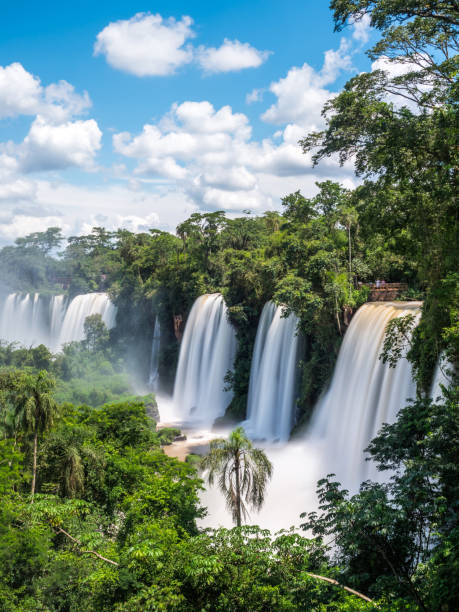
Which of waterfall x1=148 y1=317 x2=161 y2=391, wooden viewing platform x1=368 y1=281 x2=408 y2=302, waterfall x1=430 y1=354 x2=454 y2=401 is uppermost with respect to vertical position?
wooden viewing platform x1=368 y1=281 x2=408 y2=302

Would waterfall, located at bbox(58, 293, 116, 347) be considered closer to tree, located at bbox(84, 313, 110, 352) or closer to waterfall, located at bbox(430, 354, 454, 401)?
tree, located at bbox(84, 313, 110, 352)

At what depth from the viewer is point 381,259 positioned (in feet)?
79.2

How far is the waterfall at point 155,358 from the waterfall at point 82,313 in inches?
328

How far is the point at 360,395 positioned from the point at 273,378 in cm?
823

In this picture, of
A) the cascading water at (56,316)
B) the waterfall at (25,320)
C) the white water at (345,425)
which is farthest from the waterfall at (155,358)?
the waterfall at (25,320)

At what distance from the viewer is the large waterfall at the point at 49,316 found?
5134 cm

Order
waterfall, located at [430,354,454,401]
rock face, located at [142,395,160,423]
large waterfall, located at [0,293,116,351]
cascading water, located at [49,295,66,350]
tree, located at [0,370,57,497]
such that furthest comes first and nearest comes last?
cascading water, located at [49,295,66,350] < large waterfall, located at [0,293,116,351] < rock face, located at [142,395,160,423] < tree, located at [0,370,57,497] < waterfall, located at [430,354,454,401]

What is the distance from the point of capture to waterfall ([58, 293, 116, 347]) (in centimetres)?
4894

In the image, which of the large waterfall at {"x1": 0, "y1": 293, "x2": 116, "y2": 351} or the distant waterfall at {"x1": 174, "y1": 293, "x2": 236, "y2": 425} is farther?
the large waterfall at {"x1": 0, "y1": 293, "x2": 116, "y2": 351}

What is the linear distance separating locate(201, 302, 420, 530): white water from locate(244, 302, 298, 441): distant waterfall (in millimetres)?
2876

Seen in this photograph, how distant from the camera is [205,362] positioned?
32.5m

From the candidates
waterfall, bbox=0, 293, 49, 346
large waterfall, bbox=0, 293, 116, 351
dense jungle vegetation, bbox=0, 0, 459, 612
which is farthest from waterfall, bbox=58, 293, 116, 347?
dense jungle vegetation, bbox=0, 0, 459, 612

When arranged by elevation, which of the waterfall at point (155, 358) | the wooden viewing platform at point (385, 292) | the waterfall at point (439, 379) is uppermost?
the wooden viewing platform at point (385, 292)

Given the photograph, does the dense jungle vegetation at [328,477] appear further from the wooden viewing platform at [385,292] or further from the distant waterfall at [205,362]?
the distant waterfall at [205,362]
